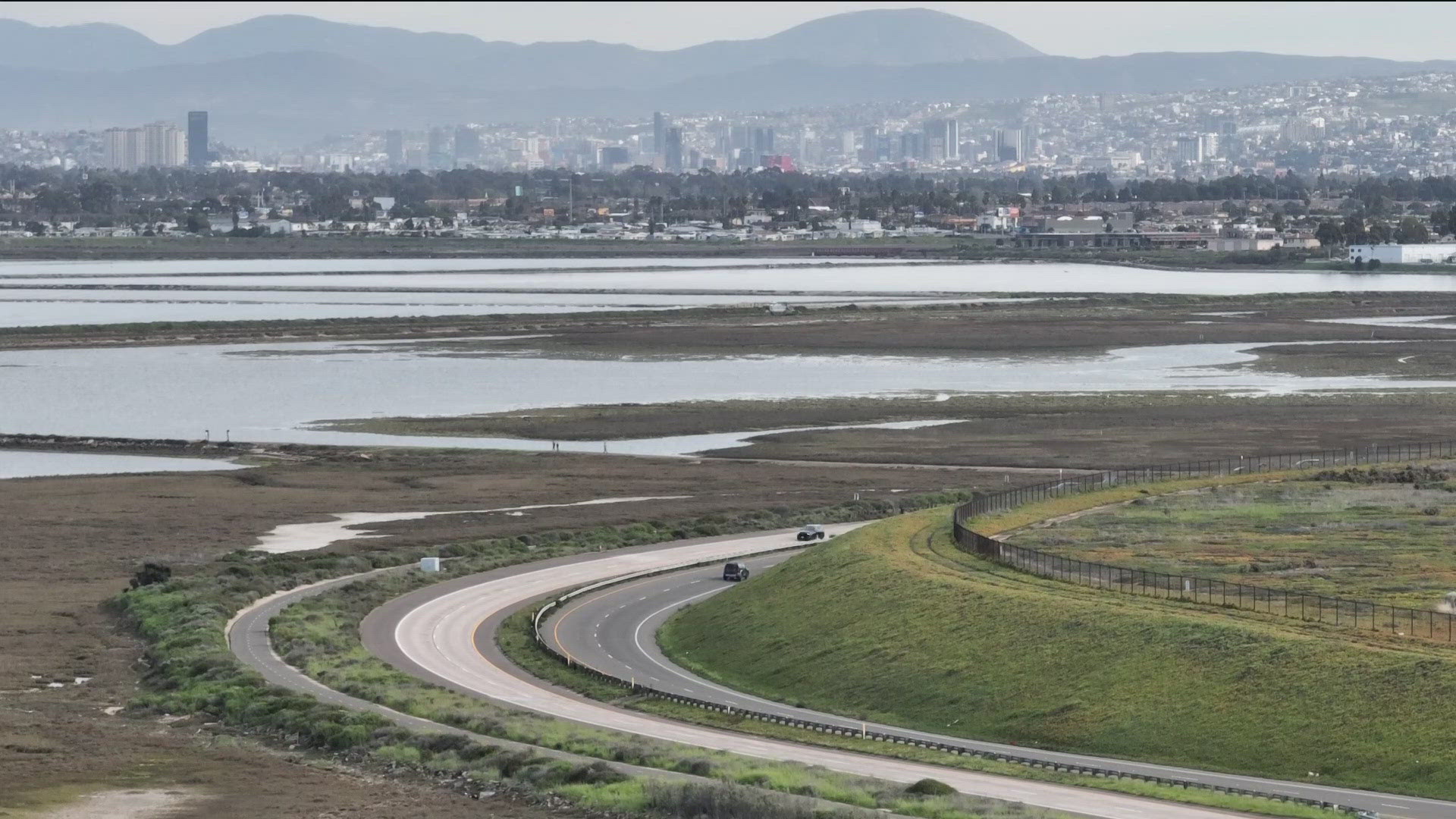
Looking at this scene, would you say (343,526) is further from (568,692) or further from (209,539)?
(568,692)

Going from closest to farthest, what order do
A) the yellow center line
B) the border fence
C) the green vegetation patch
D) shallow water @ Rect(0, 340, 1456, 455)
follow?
the border fence
the yellow center line
the green vegetation patch
shallow water @ Rect(0, 340, 1456, 455)

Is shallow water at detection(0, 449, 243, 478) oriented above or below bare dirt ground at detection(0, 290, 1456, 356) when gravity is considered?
below

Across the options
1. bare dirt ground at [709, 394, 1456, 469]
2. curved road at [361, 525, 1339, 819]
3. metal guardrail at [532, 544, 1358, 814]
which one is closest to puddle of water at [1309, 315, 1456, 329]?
bare dirt ground at [709, 394, 1456, 469]

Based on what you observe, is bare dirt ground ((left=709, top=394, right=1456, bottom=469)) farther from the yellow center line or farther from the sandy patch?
the sandy patch

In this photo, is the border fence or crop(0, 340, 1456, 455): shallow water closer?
the border fence

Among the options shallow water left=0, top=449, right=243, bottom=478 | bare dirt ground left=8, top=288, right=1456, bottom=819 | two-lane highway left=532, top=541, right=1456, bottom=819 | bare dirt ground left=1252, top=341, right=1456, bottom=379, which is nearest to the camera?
two-lane highway left=532, top=541, right=1456, bottom=819

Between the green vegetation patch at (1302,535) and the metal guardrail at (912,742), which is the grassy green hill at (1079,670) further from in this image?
the green vegetation patch at (1302,535)

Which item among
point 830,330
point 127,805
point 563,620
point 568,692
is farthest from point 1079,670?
point 830,330

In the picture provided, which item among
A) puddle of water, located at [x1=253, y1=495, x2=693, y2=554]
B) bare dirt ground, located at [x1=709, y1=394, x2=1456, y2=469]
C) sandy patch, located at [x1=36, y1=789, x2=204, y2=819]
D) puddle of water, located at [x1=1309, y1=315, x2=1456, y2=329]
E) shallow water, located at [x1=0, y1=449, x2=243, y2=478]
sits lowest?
shallow water, located at [x1=0, y1=449, x2=243, y2=478]
